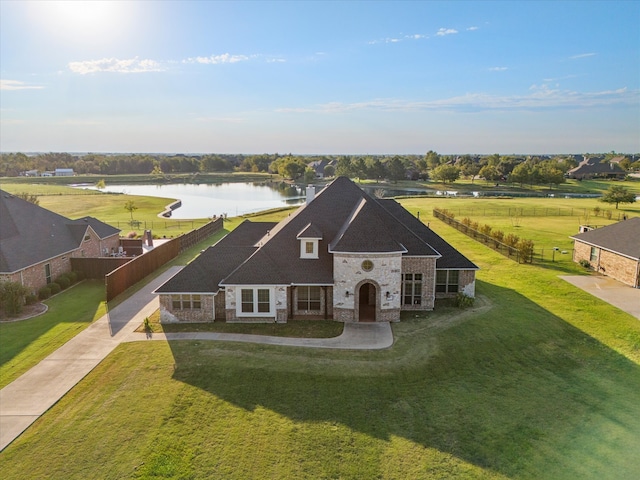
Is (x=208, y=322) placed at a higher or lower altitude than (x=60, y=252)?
lower

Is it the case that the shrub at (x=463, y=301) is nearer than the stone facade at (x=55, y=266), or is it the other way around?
the shrub at (x=463, y=301)

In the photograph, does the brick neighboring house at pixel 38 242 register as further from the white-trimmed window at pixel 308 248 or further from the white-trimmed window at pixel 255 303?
the white-trimmed window at pixel 308 248

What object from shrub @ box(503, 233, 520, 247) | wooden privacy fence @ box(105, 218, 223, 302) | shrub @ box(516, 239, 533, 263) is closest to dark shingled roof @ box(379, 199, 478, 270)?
shrub @ box(516, 239, 533, 263)

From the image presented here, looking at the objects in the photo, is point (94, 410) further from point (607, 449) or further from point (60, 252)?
point (60, 252)

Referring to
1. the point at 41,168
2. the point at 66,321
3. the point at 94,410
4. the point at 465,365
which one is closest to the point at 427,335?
the point at 465,365

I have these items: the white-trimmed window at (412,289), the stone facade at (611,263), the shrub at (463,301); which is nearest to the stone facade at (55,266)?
the white-trimmed window at (412,289)

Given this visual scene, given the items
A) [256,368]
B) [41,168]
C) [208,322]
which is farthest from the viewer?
[41,168]

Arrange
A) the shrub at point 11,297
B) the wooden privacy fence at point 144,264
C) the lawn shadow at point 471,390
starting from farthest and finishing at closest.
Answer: the wooden privacy fence at point 144,264 < the shrub at point 11,297 < the lawn shadow at point 471,390
